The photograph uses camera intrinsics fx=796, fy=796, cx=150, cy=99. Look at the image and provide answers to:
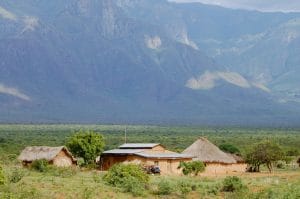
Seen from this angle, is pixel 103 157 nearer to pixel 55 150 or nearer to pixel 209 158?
pixel 55 150

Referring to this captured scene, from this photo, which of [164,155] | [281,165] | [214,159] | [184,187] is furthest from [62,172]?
[281,165]

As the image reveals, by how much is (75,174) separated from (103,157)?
12090 millimetres

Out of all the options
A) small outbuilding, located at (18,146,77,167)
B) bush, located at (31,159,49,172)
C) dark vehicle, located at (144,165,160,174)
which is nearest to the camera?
bush, located at (31,159,49,172)

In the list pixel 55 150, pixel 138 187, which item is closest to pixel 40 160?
pixel 55 150

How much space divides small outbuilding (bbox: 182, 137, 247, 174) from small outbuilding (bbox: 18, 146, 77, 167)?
1081 cm

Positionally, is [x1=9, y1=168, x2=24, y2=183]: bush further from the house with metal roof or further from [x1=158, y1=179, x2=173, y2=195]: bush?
the house with metal roof

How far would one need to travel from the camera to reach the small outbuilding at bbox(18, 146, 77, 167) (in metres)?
62.6

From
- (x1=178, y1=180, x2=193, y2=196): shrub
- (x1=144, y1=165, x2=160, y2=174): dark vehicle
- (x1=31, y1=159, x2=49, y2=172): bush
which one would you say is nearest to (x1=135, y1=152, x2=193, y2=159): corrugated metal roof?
(x1=144, y1=165, x2=160, y2=174): dark vehicle

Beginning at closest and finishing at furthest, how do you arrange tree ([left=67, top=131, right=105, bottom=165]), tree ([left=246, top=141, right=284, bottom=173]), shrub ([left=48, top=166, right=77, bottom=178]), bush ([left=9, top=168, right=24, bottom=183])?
bush ([left=9, top=168, right=24, bottom=183]) → shrub ([left=48, top=166, right=77, bottom=178]) → tree ([left=67, top=131, right=105, bottom=165]) → tree ([left=246, top=141, right=284, bottom=173])

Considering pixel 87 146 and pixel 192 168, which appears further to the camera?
pixel 87 146

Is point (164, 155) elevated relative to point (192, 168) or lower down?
elevated

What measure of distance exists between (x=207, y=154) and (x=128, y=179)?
24618 millimetres

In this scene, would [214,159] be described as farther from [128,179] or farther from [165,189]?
[165,189]

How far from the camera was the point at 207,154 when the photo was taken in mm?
69375
